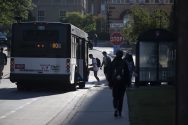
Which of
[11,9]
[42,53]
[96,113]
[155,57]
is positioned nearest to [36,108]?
[96,113]

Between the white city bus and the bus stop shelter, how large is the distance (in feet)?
16.7

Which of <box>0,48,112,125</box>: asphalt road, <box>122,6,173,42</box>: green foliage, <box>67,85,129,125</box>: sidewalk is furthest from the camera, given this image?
<box>122,6,173,42</box>: green foliage

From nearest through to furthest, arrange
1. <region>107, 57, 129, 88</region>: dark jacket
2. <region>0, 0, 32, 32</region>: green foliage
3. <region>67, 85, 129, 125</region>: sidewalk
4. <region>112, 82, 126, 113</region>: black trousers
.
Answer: <region>67, 85, 129, 125</region>: sidewalk, <region>107, 57, 129, 88</region>: dark jacket, <region>112, 82, 126, 113</region>: black trousers, <region>0, 0, 32, 32</region>: green foliage

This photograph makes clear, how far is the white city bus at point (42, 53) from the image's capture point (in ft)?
82.6

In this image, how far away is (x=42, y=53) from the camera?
83.4ft

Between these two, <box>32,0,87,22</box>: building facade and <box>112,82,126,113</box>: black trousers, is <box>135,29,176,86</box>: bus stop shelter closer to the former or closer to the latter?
<box>112,82,126,113</box>: black trousers

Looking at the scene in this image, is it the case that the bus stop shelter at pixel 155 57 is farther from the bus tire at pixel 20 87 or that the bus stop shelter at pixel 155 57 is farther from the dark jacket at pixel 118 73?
the dark jacket at pixel 118 73

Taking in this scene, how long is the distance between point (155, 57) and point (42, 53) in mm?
6862

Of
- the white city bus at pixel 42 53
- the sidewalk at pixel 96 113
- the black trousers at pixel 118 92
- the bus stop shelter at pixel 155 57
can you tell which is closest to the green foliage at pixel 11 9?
the bus stop shelter at pixel 155 57

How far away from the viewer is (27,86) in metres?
27.1

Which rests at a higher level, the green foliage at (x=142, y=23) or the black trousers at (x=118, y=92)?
the green foliage at (x=142, y=23)

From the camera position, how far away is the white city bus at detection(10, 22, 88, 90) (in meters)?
25.2

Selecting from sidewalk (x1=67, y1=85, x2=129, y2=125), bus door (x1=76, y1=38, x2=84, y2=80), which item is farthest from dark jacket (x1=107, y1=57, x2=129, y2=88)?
bus door (x1=76, y1=38, x2=84, y2=80)

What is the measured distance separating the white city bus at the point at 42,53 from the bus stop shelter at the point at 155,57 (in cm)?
508
